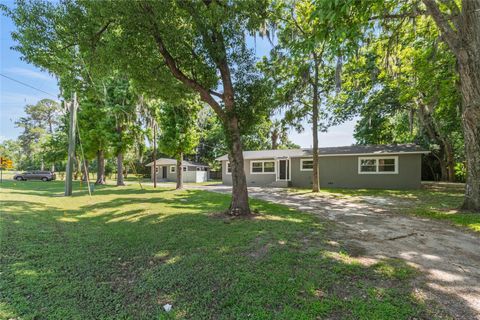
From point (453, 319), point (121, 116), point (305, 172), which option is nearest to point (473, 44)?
point (453, 319)

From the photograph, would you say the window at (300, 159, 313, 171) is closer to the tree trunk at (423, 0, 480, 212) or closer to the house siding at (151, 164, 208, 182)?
the tree trunk at (423, 0, 480, 212)

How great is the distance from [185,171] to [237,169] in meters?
22.6

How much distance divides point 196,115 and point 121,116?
5.67 m

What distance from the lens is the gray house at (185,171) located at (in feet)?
92.8

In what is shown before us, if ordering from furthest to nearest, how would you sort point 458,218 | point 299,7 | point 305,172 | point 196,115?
1. point 305,172
2. point 196,115
3. point 299,7
4. point 458,218

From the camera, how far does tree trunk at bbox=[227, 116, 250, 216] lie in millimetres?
7008

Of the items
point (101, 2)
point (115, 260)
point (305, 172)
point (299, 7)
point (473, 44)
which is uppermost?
point (299, 7)

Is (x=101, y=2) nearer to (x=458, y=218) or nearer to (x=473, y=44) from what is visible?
(x=473, y=44)

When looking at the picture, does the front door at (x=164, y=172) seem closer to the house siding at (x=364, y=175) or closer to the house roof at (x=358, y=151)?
the house roof at (x=358, y=151)

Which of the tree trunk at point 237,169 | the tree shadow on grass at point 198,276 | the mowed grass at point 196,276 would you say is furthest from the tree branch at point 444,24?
the tree shadow on grass at point 198,276

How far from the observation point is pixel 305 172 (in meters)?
18.3

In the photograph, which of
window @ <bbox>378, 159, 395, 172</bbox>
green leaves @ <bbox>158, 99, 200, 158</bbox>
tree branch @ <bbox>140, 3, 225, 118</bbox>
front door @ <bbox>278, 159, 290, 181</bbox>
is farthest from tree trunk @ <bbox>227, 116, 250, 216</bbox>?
window @ <bbox>378, 159, 395, 172</bbox>

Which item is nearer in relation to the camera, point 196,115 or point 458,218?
point 458,218

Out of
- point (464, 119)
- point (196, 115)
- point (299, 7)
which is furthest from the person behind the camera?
point (196, 115)
